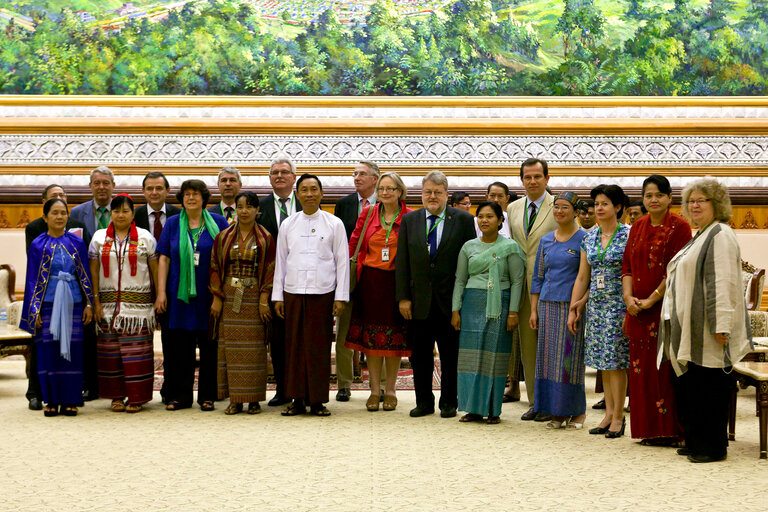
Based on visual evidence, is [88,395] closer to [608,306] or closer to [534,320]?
[534,320]

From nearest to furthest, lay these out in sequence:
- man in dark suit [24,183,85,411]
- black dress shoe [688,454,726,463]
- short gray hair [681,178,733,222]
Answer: black dress shoe [688,454,726,463] → short gray hair [681,178,733,222] → man in dark suit [24,183,85,411]

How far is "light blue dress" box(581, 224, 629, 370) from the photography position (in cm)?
521

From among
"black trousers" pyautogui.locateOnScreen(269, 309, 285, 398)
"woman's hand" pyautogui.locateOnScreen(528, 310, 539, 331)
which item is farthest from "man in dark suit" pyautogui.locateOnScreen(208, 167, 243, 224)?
"woman's hand" pyautogui.locateOnScreen(528, 310, 539, 331)

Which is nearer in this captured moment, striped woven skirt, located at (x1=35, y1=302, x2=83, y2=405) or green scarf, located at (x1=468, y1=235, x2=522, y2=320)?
green scarf, located at (x1=468, y1=235, x2=522, y2=320)

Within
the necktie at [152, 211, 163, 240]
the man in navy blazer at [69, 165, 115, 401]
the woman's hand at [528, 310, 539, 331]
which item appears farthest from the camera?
the necktie at [152, 211, 163, 240]

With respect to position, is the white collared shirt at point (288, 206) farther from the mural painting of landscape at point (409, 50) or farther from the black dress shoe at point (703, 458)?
the mural painting of landscape at point (409, 50)

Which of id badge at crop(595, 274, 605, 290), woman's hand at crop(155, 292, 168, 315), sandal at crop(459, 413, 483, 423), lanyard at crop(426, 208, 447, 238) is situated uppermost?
lanyard at crop(426, 208, 447, 238)

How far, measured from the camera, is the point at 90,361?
21.1ft

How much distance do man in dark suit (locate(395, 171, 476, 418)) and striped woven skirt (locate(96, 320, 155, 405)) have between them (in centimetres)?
192

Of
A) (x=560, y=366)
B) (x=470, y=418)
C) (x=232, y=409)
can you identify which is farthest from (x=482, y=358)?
(x=232, y=409)

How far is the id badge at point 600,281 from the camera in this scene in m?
5.27

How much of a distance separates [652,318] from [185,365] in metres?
3.35

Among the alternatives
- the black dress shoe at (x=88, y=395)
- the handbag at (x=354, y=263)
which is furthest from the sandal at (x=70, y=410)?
the handbag at (x=354, y=263)

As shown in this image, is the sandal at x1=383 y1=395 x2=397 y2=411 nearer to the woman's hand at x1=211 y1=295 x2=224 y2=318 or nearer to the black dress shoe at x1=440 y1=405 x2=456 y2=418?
the black dress shoe at x1=440 y1=405 x2=456 y2=418
